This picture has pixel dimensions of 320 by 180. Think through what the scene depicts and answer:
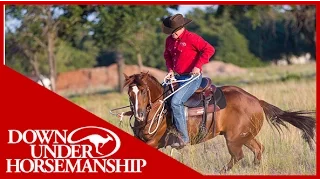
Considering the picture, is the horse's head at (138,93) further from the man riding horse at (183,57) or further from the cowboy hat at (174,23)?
the cowboy hat at (174,23)

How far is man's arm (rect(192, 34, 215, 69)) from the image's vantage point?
848cm

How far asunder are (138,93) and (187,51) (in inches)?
37.2

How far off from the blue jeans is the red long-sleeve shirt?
17cm

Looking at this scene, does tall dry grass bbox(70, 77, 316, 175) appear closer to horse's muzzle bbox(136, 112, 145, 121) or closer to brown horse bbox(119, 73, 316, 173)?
brown horse bbox(119, 73, 316, 173)

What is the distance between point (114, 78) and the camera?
4906cm

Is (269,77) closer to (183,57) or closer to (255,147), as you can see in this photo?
(255,147)

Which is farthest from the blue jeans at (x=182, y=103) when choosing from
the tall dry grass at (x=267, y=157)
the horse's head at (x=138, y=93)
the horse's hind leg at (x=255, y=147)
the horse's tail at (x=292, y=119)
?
the horse's tail at (x=292, y=119)

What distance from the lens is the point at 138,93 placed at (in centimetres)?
807

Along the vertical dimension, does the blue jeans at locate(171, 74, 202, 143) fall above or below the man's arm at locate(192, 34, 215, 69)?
below

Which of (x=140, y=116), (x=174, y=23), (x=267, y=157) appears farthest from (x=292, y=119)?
(x=140, y=116)

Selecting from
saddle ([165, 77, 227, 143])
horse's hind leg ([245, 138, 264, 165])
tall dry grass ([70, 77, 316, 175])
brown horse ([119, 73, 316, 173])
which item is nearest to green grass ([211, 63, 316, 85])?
tall dry grass ([70, 77, 316, 175])

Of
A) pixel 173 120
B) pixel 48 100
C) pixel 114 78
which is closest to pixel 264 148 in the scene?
pixel 173 120

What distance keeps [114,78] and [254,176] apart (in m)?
40.9

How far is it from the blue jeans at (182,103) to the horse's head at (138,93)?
1.41 feet
